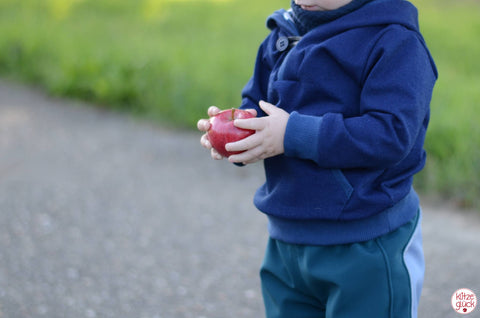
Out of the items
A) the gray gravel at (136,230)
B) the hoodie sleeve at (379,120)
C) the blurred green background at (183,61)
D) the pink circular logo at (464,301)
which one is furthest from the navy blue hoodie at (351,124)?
the blurred green background at (183,61)

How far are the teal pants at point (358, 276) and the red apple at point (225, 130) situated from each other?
35 centimetres

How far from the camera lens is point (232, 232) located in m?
3.30

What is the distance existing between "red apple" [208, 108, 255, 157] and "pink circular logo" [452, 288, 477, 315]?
1.38m

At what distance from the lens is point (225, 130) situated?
155 centimetres

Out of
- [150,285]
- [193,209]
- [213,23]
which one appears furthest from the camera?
[213,23]

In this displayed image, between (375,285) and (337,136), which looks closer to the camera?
(337,136)

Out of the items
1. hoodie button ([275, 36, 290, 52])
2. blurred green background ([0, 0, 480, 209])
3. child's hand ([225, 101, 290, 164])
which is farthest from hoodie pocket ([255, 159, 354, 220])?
blurred green background ([0, 0, 480, 209])

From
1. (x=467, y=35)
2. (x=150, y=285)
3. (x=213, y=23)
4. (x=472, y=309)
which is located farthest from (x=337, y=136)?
(x=213, y=23)

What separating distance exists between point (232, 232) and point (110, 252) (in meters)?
0.67

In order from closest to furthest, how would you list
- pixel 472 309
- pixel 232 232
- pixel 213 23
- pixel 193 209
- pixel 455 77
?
1. pixel 472 309
2. pixel 232 232
3. pixel 193 209
4. pixel 455 77
5. pixel 213 23

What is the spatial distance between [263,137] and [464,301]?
1.47 metres

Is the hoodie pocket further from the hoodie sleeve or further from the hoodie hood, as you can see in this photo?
the hoodie hood

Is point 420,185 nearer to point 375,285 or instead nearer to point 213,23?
point 375,285

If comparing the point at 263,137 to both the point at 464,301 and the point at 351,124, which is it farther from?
the point at 464,301
